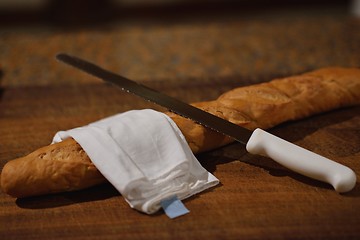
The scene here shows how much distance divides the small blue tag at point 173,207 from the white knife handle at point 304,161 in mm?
178

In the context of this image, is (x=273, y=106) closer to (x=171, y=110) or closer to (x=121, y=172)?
(x=171, y=110)

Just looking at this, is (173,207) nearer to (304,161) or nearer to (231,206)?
(231,206)

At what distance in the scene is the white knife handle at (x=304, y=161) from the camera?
34.0 inches

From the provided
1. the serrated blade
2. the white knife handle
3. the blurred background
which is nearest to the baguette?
the serrated blade

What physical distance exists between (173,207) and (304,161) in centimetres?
26

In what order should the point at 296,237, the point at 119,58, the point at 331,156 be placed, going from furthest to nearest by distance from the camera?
the point at 119,58
the point at 331,156
the point at 296,237

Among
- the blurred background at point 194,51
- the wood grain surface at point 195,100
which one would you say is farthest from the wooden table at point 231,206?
the blurred background at point 194,51

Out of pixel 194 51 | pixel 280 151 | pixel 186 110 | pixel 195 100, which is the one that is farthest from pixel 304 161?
pixel 194 51

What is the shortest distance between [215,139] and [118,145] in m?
0.23

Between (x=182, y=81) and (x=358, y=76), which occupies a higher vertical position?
(x=358, y=76)

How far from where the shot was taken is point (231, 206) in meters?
0.89

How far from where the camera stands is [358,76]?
124 cm

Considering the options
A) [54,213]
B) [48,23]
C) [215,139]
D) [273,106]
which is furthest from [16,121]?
[48,23]

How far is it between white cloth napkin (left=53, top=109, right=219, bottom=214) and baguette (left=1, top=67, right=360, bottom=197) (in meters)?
0.03
